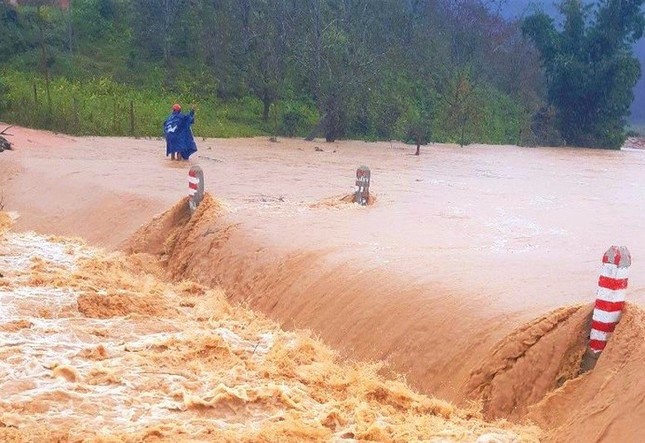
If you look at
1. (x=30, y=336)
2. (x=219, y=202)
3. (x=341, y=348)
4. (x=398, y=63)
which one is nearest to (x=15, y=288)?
(x=30, y=336)

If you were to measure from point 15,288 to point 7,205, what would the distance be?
5817 millimetres

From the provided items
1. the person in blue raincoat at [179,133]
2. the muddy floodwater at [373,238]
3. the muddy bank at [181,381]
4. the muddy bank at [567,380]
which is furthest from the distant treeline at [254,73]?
the muddy bank at [567,380]

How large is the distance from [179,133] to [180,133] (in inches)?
0.9

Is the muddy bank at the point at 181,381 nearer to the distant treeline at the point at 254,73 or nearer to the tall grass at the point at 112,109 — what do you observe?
the tall grass at the point at 112,109

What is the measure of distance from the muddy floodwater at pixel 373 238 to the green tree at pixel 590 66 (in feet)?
64.3

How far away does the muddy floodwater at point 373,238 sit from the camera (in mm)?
6539

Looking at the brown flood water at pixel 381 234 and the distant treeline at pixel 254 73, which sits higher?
the distant treeline at pixel 254 73

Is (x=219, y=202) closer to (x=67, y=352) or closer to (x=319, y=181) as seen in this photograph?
(x=67, y=352)

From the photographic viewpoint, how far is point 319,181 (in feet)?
54.5

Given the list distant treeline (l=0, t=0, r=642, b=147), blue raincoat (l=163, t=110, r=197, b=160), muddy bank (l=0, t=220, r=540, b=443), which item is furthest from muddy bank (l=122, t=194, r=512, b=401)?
distant treeline (l=0, t=0, r=642, b=147)

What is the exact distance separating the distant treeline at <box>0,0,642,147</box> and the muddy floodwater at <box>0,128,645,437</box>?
364 inches

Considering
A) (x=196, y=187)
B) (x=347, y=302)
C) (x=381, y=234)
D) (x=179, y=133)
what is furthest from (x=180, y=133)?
(x=347, y=302)

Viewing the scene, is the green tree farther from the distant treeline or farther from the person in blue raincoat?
the person in blue raincoat

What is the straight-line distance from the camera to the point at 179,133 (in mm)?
17984
